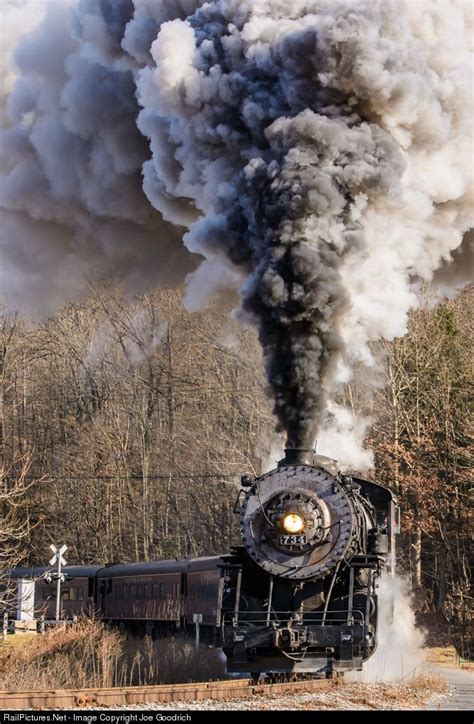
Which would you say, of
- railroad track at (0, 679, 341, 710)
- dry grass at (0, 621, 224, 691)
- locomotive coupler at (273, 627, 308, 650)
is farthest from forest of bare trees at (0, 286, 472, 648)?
railroad track at (0, 679, 341, 710)

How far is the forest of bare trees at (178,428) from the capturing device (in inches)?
1305

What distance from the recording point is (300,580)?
47.0 feet

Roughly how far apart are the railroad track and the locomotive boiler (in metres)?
0.32

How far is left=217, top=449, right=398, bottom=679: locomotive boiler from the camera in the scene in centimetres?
1393

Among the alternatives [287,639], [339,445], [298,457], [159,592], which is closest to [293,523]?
[298,457]

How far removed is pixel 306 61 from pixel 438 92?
195 centimetres

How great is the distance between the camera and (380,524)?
56.2ft

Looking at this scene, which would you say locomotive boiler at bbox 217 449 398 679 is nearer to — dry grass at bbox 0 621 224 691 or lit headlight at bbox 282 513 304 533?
lit headlight at bbox 282 513 304 533

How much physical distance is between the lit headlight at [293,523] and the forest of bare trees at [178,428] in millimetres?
17489

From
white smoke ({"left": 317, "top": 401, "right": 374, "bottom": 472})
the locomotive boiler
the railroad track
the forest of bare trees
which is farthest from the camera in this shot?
the forest of bare trees

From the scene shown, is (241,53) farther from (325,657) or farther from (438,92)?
(325,657)

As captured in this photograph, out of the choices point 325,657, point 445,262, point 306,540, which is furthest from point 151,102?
point 325,657

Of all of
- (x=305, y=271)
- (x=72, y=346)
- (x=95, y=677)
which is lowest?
(x=95, y=677)

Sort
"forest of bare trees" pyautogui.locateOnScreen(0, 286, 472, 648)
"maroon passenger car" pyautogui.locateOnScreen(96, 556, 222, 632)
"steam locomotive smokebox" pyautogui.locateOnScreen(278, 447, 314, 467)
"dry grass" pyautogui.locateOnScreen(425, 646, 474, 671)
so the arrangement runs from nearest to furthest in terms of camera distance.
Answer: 1. "steam locomotive smokebox" pyautogui.locateOnScreen(278, 447, 314, 467)
2. "dry grass" pyautogui.locateOnScreen(425, 646, 474, 671)
3. "maroon passenger car" pyautogui.locateOnScreen(96, 556, 222, 632)
4. "forest of bare trees" pyautogui.locateOnScreen(0, 286, 472, 648)
